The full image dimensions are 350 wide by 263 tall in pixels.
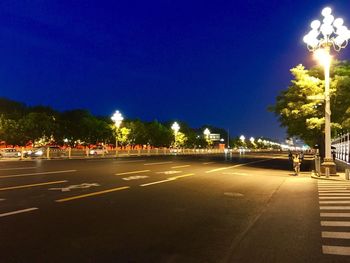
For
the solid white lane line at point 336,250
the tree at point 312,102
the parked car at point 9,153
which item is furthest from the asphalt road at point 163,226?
the parked car at point 9,153

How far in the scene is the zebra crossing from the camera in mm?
7922

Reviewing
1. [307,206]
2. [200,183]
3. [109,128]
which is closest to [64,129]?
[109,128]

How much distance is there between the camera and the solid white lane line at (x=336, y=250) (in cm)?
748

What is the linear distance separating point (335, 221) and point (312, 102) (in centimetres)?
2624

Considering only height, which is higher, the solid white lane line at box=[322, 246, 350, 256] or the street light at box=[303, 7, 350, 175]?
the street light at box=[303, 7, 350, 175]

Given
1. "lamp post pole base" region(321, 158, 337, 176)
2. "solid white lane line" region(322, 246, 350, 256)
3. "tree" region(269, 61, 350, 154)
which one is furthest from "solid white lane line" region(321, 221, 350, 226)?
"tree" region(269, 61, 350, 154)

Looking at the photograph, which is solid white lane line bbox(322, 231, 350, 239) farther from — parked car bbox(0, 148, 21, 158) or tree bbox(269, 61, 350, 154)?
parked car bbox(0, 148, 21, 158)

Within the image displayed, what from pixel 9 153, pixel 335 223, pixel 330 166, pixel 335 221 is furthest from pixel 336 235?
pixel 9 153

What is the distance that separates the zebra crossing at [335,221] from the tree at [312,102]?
18762 mm

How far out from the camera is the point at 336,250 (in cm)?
770

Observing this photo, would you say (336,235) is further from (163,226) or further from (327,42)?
(327,42)

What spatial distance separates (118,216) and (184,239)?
276 centimetres

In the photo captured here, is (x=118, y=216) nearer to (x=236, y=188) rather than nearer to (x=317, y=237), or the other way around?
(x=317, y=237)

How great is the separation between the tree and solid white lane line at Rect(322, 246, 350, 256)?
26.8m
